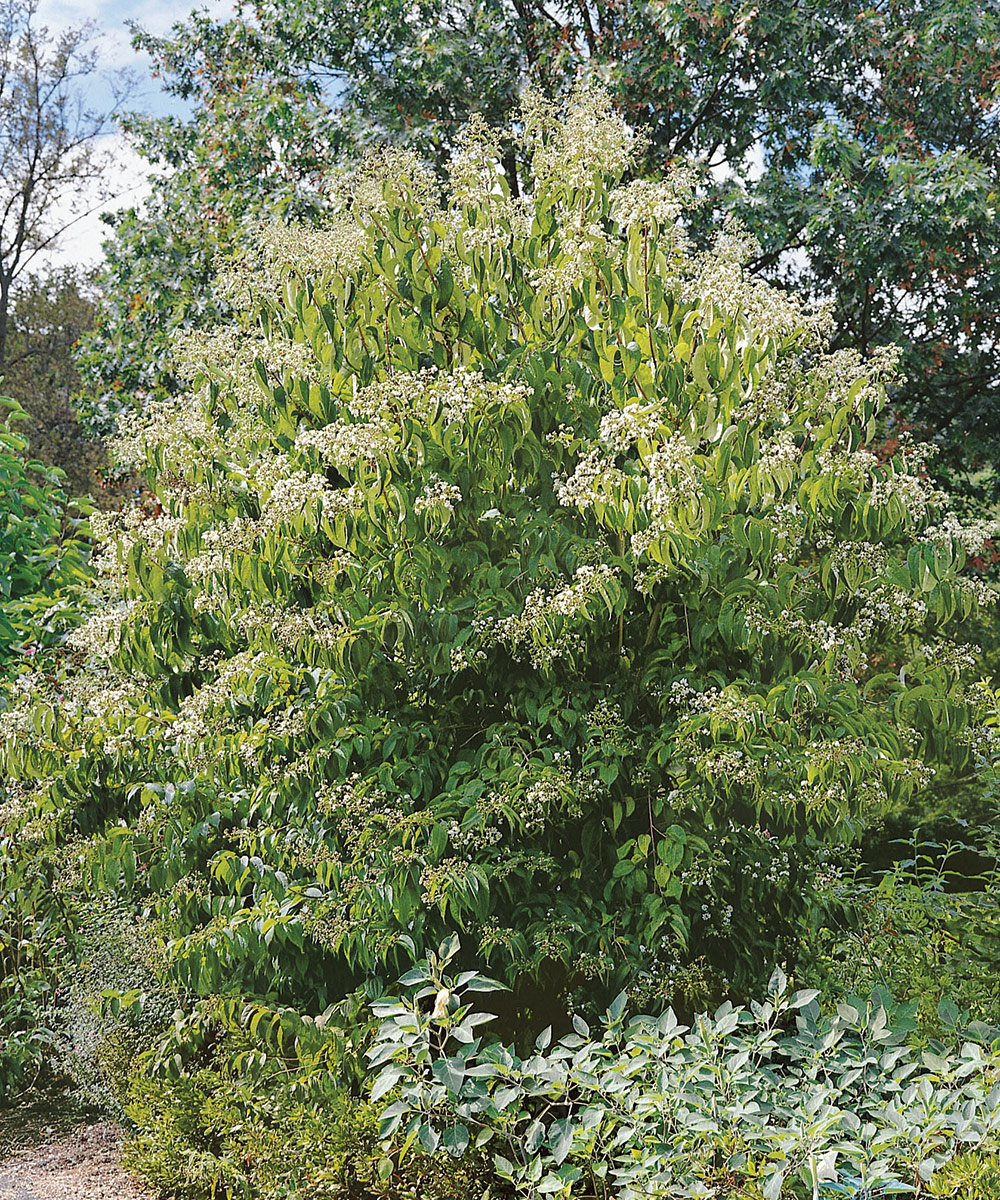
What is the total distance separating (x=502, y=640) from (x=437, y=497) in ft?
1.52

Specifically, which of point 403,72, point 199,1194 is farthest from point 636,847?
point 403,72

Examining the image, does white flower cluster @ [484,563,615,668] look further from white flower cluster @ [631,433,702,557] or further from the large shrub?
white flower cluster @ [631,433,702,557]

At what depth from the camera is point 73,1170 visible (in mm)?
4336

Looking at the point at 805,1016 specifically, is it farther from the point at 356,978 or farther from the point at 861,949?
the point at 356,978

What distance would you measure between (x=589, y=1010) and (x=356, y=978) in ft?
2.65

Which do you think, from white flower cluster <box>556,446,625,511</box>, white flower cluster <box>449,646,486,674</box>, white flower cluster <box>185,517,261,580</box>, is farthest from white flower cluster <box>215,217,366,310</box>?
white flower cluster <box>449,646,486,674</box>

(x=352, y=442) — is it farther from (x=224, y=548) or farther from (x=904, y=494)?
(x=904, y=494)

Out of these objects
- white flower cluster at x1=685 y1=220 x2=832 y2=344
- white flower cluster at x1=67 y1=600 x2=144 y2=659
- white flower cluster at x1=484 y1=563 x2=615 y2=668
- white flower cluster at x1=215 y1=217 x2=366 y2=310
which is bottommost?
white flower cluster at x1=484 y1=563 x2=615 y2=668

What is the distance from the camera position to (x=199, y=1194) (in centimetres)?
377

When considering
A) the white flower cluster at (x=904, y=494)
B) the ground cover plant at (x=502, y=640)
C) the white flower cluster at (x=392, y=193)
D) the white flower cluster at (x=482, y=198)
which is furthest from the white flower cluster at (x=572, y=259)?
the white flower cluster at (x=904, y=494)

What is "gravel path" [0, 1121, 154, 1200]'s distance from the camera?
405cm

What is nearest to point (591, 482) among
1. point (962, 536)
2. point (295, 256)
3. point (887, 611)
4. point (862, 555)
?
point (862, 555)

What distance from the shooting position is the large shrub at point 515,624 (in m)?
3.00

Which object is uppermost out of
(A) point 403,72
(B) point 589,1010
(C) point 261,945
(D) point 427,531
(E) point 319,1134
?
(A) point 403,72
